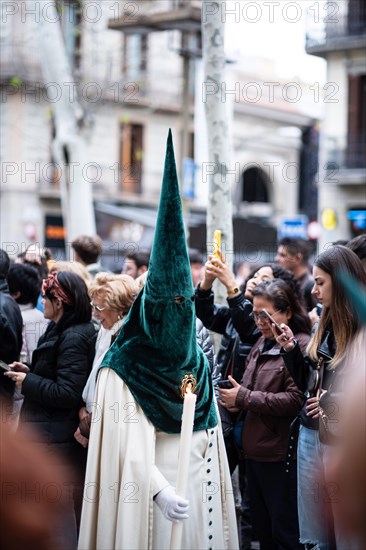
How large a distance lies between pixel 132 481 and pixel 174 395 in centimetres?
40

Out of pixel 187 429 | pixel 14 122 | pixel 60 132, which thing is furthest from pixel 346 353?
pixel 14 122

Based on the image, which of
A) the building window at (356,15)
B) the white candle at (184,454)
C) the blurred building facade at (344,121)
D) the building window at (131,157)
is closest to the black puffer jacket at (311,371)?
the white candle at (184,454)

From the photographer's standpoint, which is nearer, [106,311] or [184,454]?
[184,454]

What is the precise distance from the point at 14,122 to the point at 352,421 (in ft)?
96.3

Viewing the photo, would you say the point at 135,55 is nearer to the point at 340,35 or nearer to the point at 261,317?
the point at 340,35

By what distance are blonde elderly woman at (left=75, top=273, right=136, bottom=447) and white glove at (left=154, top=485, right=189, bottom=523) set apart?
4.04 ft

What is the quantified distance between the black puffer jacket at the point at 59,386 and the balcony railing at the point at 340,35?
21.5 m

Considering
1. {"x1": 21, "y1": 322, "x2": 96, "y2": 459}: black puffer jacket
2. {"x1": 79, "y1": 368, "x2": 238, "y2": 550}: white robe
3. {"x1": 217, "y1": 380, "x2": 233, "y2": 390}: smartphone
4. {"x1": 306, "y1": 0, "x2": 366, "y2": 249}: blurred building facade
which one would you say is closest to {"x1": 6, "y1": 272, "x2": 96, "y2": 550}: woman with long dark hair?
{"x1": 21, "y1": 322, "x2": 96, "y2": 459}: black puffer jacket

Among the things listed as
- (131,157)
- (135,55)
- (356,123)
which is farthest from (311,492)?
(131,157)

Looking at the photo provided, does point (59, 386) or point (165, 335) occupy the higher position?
point (165, 335)

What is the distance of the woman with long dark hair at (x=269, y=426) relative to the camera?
15.8 feet

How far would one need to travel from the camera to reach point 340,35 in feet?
83.5

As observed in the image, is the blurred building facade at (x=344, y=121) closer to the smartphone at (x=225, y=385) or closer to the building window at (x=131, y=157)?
the building window at (x=131, y=157)

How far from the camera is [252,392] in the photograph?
16.0 ft
